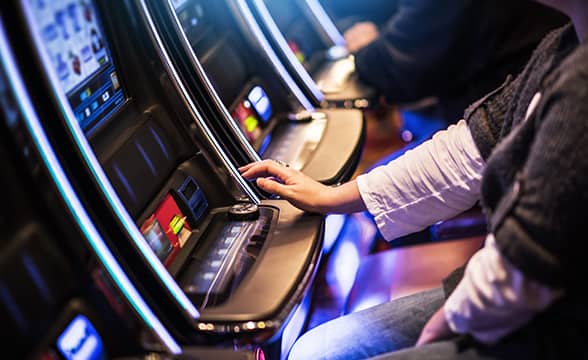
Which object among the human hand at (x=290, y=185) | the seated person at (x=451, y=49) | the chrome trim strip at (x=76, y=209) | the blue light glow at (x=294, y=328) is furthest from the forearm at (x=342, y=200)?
the seated person at (x=451, y=49)

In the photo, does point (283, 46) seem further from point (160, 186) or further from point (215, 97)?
point (160, 186)

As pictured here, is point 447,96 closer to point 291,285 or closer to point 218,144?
point 218,144

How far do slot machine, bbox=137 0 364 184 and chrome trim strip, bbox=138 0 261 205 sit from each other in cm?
3

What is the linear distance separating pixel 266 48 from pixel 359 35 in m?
0.79

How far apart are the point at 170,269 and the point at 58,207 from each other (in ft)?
1.17

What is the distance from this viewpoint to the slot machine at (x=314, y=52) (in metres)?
1.96

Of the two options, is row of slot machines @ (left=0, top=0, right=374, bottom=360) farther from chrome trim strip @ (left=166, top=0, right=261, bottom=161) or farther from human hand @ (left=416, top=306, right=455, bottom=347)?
human hand @ (left=416, top=306, right=455, bottom=347)

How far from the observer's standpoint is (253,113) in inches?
69.3

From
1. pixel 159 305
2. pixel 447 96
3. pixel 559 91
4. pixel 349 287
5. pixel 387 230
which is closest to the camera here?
pixel 559 91

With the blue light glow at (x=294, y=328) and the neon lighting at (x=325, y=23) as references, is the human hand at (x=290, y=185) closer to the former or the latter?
the blue light glow at (x=294, y=328)

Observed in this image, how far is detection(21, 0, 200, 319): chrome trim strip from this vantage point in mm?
901

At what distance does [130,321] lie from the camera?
0.98 m

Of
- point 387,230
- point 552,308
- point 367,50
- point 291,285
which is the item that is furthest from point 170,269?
point 367,50

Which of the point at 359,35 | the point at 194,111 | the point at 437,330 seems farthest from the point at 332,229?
the point at 359,35
